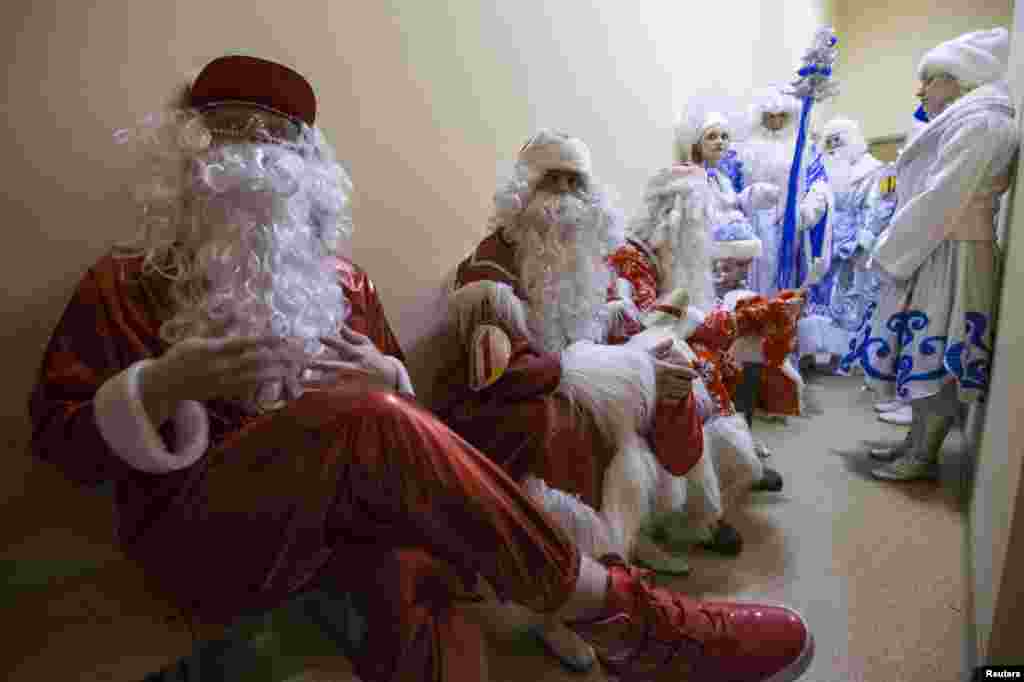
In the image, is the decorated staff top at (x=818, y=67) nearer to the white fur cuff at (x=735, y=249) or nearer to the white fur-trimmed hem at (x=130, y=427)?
the white fur cuff at (x=735, y=249)

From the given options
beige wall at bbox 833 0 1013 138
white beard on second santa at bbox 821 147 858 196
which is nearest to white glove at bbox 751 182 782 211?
white beard on second santa at bbox 821 147 858 196

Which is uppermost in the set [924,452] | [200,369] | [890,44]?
[890,44]

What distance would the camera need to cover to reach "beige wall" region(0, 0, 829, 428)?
37.9 inches

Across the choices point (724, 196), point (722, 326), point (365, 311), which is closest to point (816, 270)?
point (724, 196)

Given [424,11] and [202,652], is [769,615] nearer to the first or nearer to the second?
[202,652]

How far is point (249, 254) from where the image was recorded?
0.93 meters

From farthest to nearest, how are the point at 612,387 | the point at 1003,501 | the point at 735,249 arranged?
the point at 735,249
the point at 612,387
the point at 1003,501

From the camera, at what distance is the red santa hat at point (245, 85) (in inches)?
38.3

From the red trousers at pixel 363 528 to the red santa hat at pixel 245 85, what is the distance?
55cm

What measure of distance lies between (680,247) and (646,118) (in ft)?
3.20

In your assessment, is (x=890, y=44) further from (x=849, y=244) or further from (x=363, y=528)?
(x=363, y=528)

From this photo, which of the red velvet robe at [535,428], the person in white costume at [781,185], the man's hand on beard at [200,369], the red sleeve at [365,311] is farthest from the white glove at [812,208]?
the man's hand on beard at [200,369]

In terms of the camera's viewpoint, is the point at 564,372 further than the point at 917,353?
No

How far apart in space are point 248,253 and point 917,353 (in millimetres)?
2160
